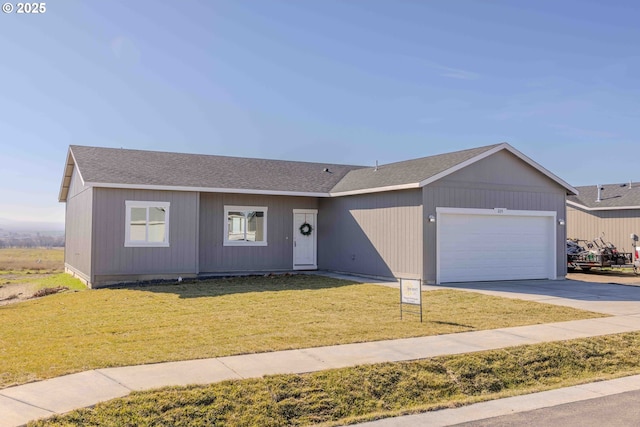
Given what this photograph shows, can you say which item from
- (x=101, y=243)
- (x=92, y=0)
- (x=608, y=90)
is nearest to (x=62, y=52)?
(x=92, y=0)

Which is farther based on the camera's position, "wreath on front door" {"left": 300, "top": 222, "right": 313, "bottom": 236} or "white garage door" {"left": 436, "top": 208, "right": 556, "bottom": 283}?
"wreath on front door" {"left": 300, "top": 222, "right": 313, "bottom": 236}

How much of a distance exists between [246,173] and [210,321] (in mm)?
11082

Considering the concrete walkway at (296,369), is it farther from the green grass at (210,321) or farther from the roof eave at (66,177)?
the roof eave at (66,177)

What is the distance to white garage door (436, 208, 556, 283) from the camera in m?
16.1

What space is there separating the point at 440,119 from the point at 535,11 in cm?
1242

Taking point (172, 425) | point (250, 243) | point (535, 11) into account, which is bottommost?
point (172, 425)

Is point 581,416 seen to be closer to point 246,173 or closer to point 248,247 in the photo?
point 248,247

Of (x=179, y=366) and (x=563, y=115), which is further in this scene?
(x=563, y=115)

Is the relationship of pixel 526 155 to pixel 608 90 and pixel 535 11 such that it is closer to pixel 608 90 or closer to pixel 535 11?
pixel 535 11

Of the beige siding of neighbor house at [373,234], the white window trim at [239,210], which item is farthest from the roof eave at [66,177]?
the beige siding of neighbor house at [373,234]

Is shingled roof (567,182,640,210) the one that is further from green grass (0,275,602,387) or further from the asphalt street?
the asphalt street

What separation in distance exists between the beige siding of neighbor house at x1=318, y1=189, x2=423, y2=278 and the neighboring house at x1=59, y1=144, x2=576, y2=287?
0.04 meters

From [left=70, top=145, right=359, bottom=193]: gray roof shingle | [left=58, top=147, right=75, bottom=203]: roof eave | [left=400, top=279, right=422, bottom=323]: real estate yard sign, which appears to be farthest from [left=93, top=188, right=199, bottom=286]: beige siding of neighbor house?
[left=400, top=279, right=422, bottom=323]: real estate yard sign

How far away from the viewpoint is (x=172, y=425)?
5.04m
